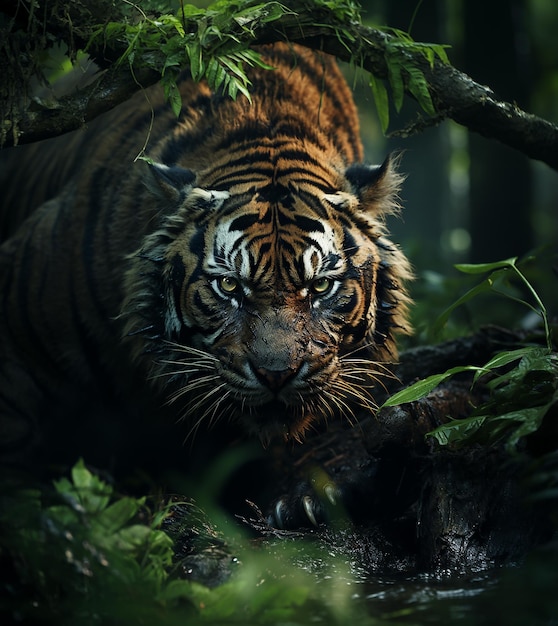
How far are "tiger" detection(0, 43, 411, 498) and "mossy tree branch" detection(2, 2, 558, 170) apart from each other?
166mm

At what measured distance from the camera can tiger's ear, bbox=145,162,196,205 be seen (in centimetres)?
379

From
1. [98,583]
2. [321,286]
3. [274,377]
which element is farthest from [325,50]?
[98,583]

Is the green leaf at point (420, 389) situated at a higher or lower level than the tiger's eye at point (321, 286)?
lower

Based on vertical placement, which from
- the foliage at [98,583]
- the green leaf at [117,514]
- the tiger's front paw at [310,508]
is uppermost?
the green leaf at [117,514]

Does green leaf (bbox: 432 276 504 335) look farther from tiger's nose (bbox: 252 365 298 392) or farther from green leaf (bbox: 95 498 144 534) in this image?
green leaf (bbox: 95 498 144 534)

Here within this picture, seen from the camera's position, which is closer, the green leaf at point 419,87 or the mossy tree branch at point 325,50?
the mossy tree branch at point 325,50

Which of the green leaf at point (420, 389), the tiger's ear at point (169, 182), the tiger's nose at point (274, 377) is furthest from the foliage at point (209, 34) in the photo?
the green leaf at point (420, 389)

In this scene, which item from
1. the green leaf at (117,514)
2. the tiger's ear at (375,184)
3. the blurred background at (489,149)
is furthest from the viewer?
the blurred background at (489,149)

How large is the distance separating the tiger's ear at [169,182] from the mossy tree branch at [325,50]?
356 millimetres

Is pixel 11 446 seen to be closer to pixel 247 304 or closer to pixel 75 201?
pixel 75 201

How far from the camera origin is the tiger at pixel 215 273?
3.53m

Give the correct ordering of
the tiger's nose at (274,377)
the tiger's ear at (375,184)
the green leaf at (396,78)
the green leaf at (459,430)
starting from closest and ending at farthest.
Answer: the green leaf at (459,430) → the tiger's nose at (274,377) → the green leaf at (396,78) → the tiger's ear at (375,184)

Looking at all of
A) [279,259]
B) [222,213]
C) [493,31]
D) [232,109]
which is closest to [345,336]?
[279,259]

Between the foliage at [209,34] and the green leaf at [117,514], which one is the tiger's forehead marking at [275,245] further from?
the green leaf at [117,514]
